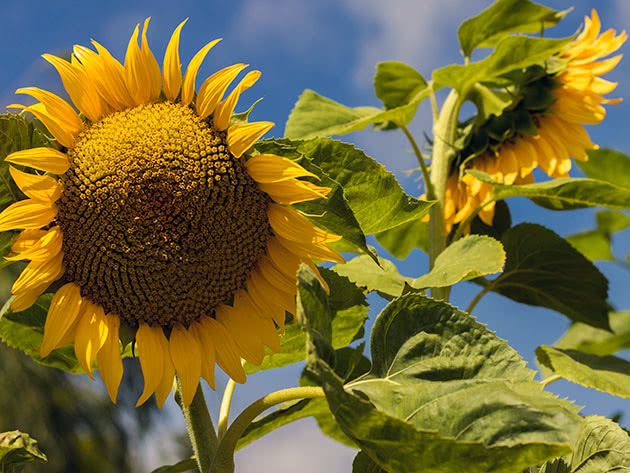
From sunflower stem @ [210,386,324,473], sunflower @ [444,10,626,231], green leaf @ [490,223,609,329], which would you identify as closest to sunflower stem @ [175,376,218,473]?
sunflower stem @ [210,386,324,473]

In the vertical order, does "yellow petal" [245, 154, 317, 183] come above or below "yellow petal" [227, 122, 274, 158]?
below

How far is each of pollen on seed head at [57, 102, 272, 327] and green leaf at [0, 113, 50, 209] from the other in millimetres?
54

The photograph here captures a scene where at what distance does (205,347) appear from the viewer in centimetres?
95

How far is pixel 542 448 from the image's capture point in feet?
2.22

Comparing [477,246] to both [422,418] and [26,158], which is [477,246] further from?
[26,158]

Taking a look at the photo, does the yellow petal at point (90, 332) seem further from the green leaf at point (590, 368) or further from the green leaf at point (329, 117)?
the green leaf at point (590, 368)

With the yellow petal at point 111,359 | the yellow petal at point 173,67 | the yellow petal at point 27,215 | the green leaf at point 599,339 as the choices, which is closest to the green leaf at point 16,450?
the yellow petal at point 111,359

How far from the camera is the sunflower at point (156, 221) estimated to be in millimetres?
892

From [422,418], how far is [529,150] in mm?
1217

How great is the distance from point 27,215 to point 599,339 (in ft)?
7.52

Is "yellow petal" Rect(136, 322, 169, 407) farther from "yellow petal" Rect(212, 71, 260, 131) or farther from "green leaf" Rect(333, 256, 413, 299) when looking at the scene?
"green leaf" Rect(333, 256, 413, 299)

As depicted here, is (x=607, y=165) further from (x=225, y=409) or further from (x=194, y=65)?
(x=194, y=65)

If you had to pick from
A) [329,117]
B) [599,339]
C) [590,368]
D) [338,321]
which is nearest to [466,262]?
[338,321]

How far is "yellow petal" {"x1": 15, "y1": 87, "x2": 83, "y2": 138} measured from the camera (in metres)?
0.90
